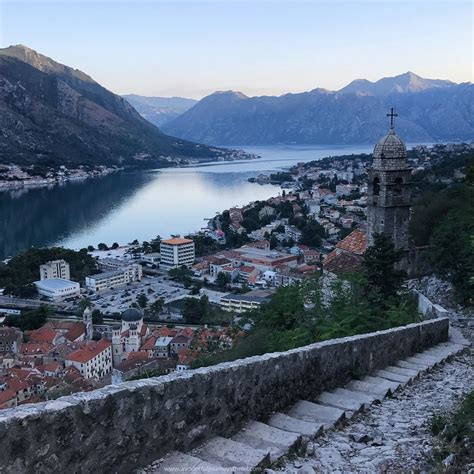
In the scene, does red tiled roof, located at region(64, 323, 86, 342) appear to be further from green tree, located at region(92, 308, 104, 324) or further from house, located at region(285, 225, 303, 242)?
house, located at region(285, 225, 303, 242)

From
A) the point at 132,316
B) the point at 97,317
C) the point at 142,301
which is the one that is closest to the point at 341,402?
the point at 132,316

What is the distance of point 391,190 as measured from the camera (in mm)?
12930

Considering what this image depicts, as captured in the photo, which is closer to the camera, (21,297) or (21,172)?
(21,297)

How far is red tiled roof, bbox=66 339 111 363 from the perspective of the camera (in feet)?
69.0

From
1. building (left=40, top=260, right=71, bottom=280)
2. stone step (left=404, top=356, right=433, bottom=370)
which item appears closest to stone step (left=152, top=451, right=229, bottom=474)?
stone step (left=404, top=356, right=433, bottom=370)

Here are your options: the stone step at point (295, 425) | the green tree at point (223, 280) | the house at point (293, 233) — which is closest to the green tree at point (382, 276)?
the stone step at point (295, 425)

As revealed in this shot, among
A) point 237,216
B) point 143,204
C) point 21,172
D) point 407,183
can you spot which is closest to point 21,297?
point 237,216

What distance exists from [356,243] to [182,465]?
40.1 ft

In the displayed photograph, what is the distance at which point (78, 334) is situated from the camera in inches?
1008

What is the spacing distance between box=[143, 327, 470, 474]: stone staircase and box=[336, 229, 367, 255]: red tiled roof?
30.2ft

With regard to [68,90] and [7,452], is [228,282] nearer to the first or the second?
[7,452]

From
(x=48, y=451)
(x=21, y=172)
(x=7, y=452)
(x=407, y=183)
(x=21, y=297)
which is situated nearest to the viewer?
(x=7, y=452)

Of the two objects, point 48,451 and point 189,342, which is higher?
point 48,451

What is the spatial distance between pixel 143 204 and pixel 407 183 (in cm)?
5926
